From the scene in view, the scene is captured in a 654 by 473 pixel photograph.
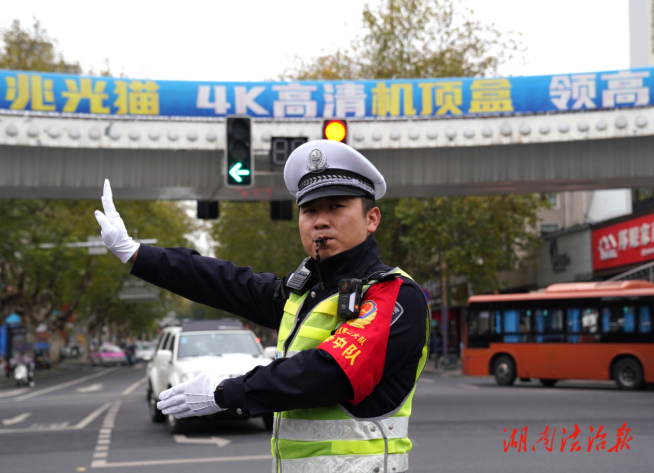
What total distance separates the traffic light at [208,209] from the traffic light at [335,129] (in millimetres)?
Answer: 5122

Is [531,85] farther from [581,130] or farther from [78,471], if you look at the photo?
[78,471]

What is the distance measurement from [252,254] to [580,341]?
31.9 m

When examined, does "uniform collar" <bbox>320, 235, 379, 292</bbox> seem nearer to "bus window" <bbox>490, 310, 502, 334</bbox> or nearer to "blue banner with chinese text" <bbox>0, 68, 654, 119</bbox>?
"blue banner with chinese text" <bbox>0, 68, 654, 119</bbox>

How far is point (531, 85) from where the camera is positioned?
47.8ft

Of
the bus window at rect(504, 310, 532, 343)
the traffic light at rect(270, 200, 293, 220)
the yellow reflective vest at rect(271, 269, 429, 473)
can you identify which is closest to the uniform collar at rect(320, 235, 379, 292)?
the yellow reflective vest at rect(271, 269, 429, 473)

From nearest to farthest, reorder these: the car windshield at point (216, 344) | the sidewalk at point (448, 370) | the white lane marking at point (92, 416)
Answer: the car windshield at point (216, 344), the white lane marking at point (92, 416), the sidewalk at point (448, 370)

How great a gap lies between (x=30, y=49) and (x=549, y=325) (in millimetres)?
25607

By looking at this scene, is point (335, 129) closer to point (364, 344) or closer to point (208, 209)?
point (208, 209)

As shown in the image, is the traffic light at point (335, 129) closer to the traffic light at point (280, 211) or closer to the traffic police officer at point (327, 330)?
the traffic light at point (280, 211)

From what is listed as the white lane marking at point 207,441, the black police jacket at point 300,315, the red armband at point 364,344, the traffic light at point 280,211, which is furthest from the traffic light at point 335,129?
the red armband at point 364,344

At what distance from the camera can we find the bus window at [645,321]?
20047 millimetres

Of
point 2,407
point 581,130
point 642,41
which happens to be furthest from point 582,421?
point 642,41

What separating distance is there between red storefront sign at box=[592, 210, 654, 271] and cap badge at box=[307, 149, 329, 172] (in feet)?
90.1

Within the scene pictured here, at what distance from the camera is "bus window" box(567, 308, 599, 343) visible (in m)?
20.9
